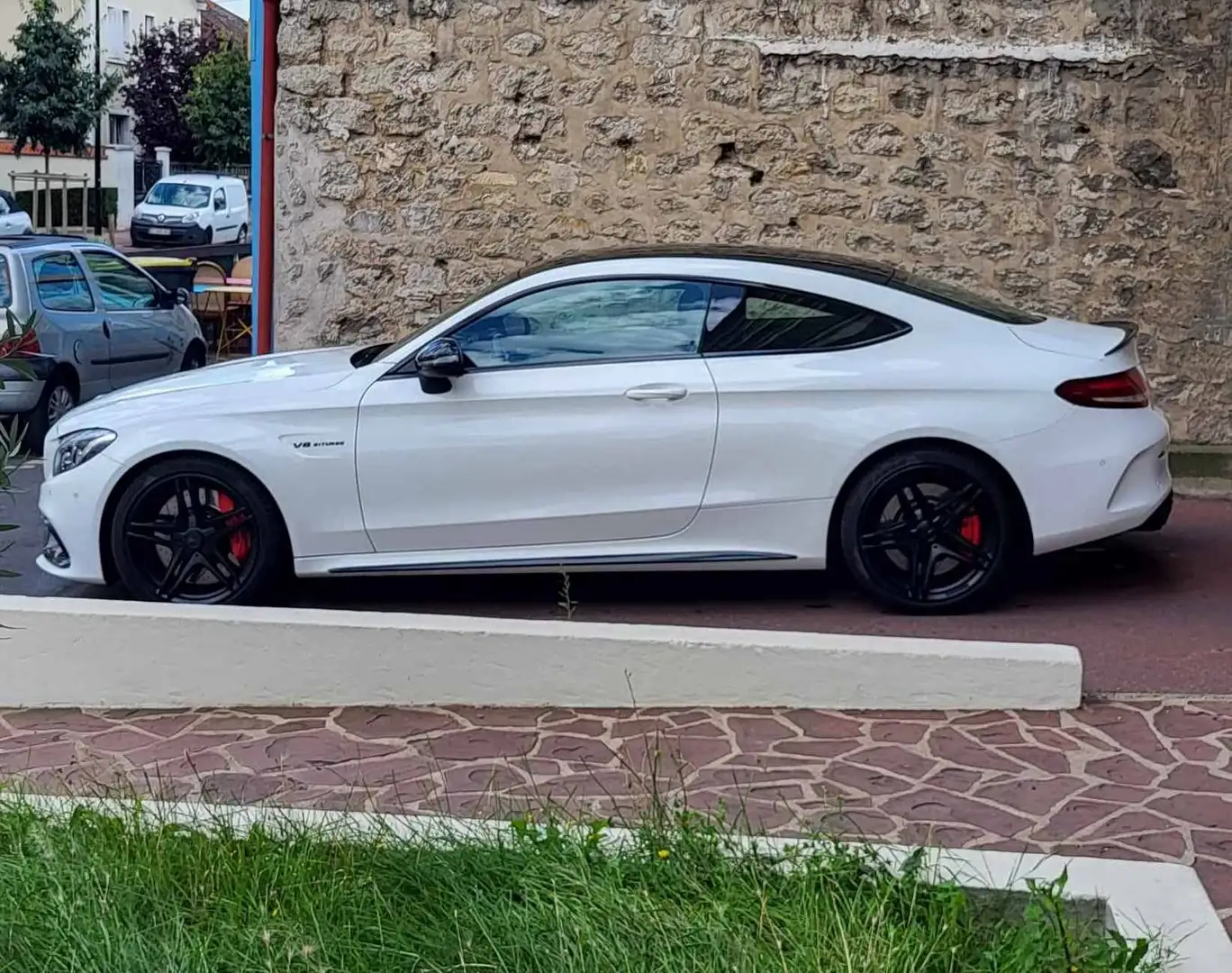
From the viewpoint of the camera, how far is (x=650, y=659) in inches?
223

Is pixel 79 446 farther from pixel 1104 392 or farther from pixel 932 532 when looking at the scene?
pixel 1104 392

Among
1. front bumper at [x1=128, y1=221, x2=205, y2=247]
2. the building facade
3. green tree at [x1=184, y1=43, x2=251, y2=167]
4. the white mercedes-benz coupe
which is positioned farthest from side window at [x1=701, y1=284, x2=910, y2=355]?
the building facade

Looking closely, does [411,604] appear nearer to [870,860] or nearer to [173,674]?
[173,674]

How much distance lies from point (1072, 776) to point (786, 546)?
207cm

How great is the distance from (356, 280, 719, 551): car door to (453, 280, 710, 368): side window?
3 cm

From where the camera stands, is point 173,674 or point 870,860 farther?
point 173,674

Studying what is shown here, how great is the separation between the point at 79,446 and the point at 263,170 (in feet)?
13.9

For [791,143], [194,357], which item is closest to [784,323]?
[791,143]

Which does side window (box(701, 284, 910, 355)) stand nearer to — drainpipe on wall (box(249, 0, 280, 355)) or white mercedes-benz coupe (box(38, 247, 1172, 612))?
white mercedes-benz coupe (box(38, 247, 1172, 612))

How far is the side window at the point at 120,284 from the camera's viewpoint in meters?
13.6

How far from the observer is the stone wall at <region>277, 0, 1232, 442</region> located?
10156 millimetres

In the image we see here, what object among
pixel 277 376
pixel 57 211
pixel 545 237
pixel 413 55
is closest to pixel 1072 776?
pixel 277 376

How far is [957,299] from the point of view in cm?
729

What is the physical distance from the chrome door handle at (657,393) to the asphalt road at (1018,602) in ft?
3.11
